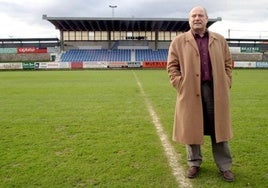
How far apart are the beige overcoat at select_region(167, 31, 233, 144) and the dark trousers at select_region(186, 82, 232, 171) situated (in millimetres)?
91

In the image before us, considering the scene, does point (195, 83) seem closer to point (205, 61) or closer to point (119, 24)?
point (205, 61)

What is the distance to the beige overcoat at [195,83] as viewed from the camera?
183 inches

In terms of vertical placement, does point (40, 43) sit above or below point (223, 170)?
above

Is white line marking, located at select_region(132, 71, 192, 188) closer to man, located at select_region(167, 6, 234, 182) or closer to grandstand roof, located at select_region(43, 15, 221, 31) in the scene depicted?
man, located at select_region(167, 6, 234, 182)

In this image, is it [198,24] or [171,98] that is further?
[171,98]

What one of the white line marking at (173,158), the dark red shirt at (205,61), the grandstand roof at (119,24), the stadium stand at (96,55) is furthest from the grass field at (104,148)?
the stadium stand at (96,55)

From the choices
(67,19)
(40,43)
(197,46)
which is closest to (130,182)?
(197,46)

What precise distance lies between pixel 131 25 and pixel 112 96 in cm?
4111

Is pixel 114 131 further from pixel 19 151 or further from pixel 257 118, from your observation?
pixel 257 118

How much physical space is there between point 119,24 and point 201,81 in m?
49.6

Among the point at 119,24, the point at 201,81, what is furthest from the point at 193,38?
the point at 119,24

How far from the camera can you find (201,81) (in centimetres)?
471

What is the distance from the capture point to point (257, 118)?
30.9 ft

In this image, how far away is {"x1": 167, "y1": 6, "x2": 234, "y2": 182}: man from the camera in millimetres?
4645
